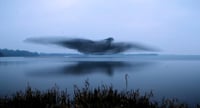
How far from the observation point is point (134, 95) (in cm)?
902

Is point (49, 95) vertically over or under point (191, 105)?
over

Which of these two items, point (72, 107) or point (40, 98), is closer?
point (72, 107)

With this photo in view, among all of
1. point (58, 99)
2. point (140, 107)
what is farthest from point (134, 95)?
point (58, 99)

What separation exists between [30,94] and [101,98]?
9.56 ft

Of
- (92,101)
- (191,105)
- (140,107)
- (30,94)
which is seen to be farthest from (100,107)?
(191,105)

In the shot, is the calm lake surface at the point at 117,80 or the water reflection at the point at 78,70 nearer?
the calm lake surface at the point at 117,80

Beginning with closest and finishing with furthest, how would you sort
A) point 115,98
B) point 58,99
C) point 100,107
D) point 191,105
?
point 100,107 → point 115,98 → point 58,99 → point 191,105

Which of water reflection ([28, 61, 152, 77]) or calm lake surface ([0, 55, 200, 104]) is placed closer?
calm lake surface ([0, 55, 200, 104])

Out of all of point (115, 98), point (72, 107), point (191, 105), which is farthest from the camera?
point (191, 105)

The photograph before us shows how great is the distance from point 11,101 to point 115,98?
4.03 meters

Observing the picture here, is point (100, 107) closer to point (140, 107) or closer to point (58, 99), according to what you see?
point (140, 107)

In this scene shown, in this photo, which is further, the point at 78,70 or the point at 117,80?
the point at 78,70

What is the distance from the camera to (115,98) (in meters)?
8.89

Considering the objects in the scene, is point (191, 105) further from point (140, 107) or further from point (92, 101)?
point (92, 101)
